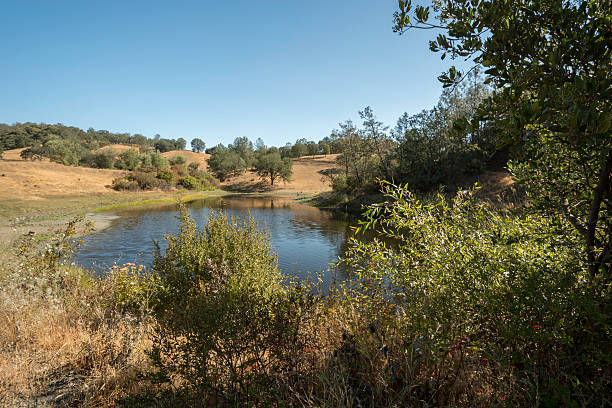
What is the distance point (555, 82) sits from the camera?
7.00 feet

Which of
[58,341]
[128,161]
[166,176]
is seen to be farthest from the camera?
[128,161]

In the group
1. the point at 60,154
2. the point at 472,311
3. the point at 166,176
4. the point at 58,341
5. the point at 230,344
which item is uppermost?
the point at 60,154

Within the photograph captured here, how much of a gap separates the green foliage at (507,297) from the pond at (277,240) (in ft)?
19.7

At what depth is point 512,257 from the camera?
8.72 ft

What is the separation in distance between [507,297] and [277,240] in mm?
17757

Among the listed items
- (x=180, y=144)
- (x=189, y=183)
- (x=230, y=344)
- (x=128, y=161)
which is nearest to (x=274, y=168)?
(x=189, y=183)

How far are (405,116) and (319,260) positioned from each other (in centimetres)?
2595

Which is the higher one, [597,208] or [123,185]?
[597,208]

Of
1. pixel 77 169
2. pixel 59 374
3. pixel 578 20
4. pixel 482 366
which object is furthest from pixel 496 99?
pixel 77 169

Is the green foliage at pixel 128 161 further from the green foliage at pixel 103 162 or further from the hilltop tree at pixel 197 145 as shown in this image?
the hilltop tree at pixel 197 145

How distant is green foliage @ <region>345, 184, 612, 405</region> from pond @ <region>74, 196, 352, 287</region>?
19.7ft

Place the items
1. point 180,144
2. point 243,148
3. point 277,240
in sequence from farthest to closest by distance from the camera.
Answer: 1. point 180,144
2. point 243,148
3. point 277,240

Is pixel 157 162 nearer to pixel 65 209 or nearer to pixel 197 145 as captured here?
pixel 65 209

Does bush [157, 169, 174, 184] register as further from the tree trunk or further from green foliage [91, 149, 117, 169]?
the tree trunk
